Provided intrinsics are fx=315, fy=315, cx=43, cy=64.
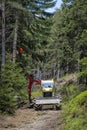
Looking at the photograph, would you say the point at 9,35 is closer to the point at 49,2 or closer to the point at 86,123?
the point at 49,2

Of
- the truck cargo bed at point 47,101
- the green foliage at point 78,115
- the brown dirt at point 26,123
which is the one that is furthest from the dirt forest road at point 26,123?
the truck cargo bed at point 47,101

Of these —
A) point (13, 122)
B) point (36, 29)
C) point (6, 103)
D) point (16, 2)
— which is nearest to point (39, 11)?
point (36, 29)

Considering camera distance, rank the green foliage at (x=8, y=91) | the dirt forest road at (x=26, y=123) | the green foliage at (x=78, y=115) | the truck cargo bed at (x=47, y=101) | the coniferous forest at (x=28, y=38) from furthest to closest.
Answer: the truck cargo bed at (x=47, y=101)
the coniferous forest at (x=28, y=38)
the green foliage at (x=8, y=91)
the dirt forest road at (x=26, y=123)
the green foliage at (x=78, y=115)

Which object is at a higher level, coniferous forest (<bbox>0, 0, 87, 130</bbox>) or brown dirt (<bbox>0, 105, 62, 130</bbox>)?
coniferous forest (<bbox>0, 0, 87, 130</bbox>)

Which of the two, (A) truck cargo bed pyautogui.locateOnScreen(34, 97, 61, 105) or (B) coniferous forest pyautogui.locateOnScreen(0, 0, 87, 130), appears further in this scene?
(A) truck cargo bed pyautogui.locateOnScreen(34, 97, 61, 105)

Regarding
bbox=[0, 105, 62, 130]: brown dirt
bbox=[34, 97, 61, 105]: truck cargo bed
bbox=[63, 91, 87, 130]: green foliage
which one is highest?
bbox=[63, 91, 87, 130]: green foliage

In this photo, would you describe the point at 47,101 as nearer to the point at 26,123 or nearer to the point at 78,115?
the point at 26,123

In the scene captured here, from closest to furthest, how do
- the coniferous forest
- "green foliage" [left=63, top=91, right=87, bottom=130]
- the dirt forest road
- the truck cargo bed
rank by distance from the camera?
1. "green foliage" [left=63, top=91, right=87, bottom=130]
2. the dirt forest road
3. the coniferous forest
4. the truck cargo bed

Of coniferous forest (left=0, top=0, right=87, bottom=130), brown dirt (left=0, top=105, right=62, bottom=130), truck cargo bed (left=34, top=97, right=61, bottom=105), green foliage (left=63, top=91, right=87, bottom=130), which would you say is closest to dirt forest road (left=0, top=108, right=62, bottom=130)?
brown dirt (left=0, top=105, right=62, bottom=130)

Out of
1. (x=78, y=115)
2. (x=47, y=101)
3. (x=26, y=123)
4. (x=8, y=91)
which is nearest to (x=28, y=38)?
(x=47, y=101)

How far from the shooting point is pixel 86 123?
955 centimetres

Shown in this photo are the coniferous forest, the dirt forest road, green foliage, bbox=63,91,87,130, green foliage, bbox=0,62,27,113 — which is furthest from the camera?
the coniferous forest

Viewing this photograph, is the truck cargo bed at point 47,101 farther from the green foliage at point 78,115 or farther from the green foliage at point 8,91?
the green foliage at point 78,115

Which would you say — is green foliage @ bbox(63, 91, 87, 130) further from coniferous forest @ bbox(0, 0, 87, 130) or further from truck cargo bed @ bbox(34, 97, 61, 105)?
truck cargo bed @ bbox(34, 97, 61, 105)
